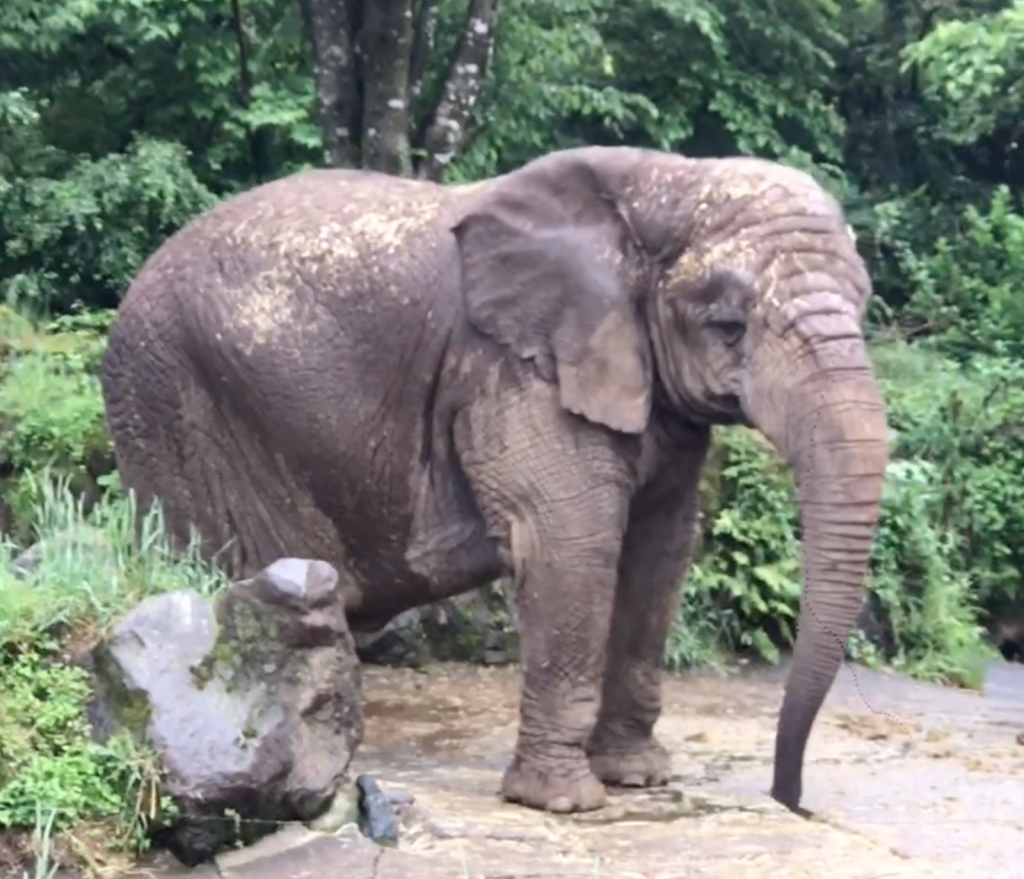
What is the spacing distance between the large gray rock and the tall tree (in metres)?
5.10

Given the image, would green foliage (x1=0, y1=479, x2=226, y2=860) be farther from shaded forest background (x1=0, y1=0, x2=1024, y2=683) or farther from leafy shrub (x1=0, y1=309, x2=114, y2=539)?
leafy shrub (x1=0, y1=309, x2=114, y2=539)

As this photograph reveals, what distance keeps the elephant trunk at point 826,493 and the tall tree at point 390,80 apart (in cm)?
491

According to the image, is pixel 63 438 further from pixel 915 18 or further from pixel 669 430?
pixel 915 18

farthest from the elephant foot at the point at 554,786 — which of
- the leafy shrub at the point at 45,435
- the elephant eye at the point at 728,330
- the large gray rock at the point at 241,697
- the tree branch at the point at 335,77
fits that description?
the tree branch at the point at 335,77

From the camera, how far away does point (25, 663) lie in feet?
20.8

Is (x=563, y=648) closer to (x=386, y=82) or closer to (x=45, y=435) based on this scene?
(x=45, y=435)

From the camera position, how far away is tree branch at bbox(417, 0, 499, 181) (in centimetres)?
1139

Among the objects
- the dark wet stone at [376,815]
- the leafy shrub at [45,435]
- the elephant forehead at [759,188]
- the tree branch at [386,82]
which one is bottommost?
the dark wet stone at [376,815]

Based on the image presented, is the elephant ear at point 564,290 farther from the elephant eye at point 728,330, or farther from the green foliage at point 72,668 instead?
the green foliage at point 72,668

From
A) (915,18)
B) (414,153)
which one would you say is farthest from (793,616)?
(915,18)

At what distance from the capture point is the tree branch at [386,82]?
10.9 metres

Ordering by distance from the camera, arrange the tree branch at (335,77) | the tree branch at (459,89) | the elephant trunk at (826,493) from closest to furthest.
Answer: the elephant trunk at (826,493) → the tree branch at (335,77) → the tree branch at (459,89)

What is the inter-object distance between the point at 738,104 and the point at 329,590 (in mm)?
12027

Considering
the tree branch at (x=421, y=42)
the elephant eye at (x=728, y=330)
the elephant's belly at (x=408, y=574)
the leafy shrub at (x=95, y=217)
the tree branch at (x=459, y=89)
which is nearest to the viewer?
the elephant eye at (x=728, y=330)
